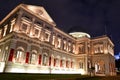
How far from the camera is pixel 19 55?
24.9 m

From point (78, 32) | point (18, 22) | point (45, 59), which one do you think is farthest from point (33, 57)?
point (78, 32)

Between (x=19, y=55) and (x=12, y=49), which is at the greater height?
(x=12, y=49)

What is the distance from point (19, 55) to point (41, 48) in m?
6.22

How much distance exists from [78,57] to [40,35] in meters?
19.4

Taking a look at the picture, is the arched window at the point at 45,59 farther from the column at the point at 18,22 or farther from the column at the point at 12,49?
the column at the point at 18,22

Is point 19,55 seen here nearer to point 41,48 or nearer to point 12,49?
point 12,49

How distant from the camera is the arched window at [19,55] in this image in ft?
78.7

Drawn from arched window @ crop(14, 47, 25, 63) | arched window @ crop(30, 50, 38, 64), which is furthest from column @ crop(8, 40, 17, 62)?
arched window @ crop(30, 50, 38, 64)

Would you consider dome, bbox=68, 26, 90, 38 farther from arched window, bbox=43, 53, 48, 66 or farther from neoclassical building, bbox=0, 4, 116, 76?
arched window, bbox=43, 53, 48, 66

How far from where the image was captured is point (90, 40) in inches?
1785

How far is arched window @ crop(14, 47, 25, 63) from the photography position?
78.7ft

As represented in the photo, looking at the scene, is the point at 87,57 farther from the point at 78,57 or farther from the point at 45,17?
the point at 45,17

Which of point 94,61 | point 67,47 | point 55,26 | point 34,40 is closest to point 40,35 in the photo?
point 34,40

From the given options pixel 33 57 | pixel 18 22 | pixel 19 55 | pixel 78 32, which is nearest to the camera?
pixel 19 55
